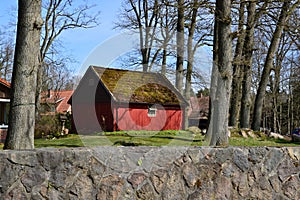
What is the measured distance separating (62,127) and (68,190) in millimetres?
15125

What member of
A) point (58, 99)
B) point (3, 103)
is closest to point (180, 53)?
point (3, 103)

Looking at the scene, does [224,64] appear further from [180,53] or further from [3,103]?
[3,103]

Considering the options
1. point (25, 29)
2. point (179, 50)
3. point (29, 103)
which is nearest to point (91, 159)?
point (29, 103)

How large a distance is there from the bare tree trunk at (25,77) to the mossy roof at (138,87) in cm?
1345

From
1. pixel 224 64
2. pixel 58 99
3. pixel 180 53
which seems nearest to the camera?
pixel 224 64

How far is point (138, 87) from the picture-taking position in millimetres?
20969

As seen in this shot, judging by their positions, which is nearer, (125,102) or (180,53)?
(125,102)

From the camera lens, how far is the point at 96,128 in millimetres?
20000

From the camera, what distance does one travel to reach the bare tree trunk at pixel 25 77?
5484 mm

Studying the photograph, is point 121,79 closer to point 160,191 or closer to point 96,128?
point 96,128

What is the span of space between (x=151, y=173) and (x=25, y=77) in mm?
2715

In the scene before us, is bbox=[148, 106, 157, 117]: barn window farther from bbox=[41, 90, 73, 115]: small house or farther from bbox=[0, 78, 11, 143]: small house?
bbox=[41, 90, 73, 115]: small house

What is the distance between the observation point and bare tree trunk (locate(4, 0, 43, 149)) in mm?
5484

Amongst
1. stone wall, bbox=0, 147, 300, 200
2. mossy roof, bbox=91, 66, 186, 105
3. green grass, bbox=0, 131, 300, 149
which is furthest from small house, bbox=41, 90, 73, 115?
stone wall, bbox=0, 147, 300, 200
